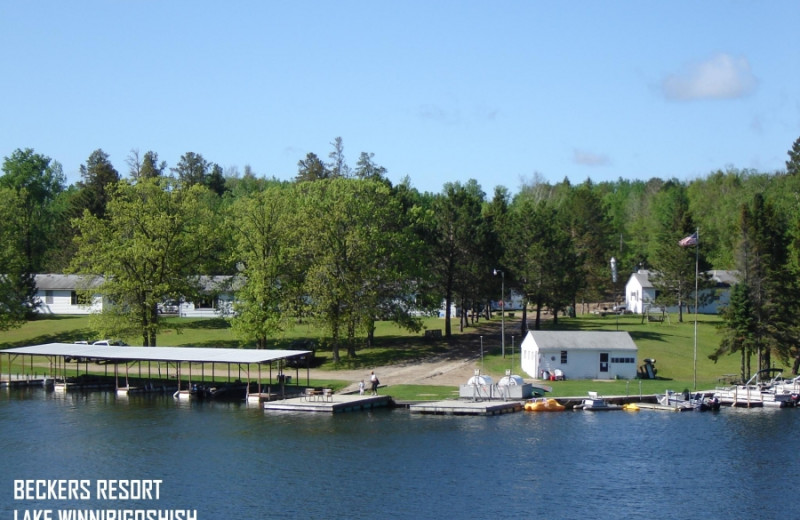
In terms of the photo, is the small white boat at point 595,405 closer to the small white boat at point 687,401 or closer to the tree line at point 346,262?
the small white boat at point 687,401

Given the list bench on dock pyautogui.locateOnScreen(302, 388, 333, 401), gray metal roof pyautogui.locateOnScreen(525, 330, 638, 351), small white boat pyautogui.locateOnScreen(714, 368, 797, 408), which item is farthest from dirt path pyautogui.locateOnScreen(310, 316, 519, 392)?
small white boat pyautogui.locateOnScreen(714, 368, 797, 408)

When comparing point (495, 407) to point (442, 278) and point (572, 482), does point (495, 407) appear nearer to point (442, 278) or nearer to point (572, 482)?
point (572, 482)

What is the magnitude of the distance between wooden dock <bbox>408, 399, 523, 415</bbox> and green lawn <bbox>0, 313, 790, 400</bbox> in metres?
2.58

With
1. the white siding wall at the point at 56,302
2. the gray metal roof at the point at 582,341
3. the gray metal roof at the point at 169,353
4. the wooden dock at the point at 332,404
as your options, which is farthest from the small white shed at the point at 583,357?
the white siding wall at the point at 56,302

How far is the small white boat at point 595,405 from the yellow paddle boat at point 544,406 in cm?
121

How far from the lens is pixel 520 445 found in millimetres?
51062

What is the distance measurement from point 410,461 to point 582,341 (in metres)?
26.8

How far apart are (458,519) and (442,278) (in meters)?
50.9

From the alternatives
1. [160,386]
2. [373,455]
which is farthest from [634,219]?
[373,455]

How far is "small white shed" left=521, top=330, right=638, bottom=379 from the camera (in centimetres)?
7031

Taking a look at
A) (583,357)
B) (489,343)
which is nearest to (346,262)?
(489,343)

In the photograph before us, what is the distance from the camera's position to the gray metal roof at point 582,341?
7019cm

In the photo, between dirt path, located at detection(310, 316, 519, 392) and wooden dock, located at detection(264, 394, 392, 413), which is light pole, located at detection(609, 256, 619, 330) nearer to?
dirt path, located at detection(310, 316, 519, 392)

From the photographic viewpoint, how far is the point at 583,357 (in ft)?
232
